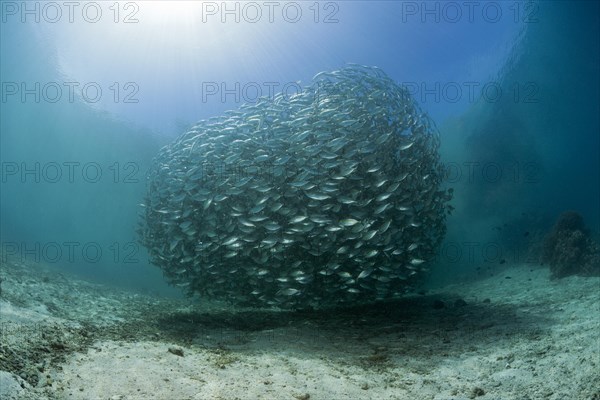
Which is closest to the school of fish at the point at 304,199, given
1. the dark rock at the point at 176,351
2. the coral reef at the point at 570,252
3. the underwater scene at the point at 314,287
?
the underwater scene at the point at 314,287

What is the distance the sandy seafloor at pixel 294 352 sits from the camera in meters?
3.52

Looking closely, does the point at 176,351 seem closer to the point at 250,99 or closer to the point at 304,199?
the point at 304,199

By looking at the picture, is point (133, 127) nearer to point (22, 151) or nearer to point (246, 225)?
point (22, 151)

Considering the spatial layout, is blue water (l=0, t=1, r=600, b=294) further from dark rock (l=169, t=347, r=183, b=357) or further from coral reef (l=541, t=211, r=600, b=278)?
dark rock (l=169, t=347, r=183, b=357)

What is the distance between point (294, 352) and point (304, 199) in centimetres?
280

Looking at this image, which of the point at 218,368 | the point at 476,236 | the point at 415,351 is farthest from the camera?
the point at 476,236

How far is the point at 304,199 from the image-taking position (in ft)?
23.2

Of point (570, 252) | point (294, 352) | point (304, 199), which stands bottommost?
point (294, 352)

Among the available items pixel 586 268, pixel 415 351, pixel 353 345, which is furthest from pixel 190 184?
pixel 586 268

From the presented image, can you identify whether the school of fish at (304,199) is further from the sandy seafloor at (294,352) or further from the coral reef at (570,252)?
the coral reef at (570,252)

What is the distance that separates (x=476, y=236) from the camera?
21.5 metres

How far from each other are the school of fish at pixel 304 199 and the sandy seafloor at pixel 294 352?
79 cm

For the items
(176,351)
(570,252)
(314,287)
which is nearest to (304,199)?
(314,287)

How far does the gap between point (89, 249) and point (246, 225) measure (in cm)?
2727
